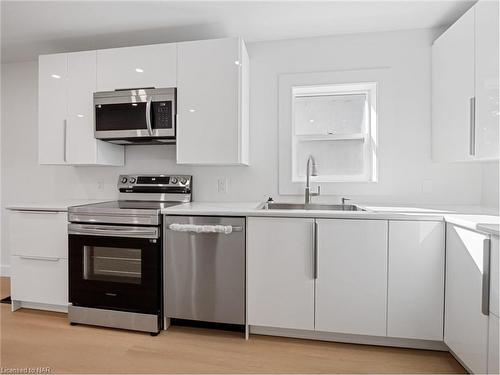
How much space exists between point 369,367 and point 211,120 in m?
1.97

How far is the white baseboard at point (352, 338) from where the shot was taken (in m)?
1.97

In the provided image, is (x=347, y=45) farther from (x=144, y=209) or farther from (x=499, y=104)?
(x=144, y=209)

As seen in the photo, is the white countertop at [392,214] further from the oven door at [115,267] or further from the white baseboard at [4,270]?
the white baseboard at [4,270]

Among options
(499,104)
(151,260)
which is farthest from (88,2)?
(499,104)

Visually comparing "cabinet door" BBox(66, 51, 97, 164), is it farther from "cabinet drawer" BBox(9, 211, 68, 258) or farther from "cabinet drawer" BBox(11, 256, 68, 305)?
"cabinet drawer" BBox(11, 256, 68, 305)

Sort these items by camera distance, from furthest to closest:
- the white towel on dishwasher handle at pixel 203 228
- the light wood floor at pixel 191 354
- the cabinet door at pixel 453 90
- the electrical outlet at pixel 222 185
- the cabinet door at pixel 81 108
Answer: the electrical outlet at pixel 222 185, the cabinet door at pixel 81 108, the white towel on dishwasher handle at pixel 203 228, the cabinet door at pixel 453 90, the light wood floor at pixel 191 354

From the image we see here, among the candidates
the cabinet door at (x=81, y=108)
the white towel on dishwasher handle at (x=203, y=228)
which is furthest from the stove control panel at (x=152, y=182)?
the white towel on dishwasher handle at (x=203, y=228)

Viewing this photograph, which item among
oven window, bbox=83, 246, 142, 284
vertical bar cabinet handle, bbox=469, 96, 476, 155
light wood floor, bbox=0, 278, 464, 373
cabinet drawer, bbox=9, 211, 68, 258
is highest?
vertical bar cabinet handle, bbox=469, 96, 476, 155

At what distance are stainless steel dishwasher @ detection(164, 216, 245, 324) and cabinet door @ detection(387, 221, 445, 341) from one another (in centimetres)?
97

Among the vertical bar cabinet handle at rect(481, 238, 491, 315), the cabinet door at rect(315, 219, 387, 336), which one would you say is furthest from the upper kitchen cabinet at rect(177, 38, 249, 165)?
the vertical bar cabinet handle at rect(481, 238, 491, 315)

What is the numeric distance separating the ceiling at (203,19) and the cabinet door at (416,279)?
1566mm

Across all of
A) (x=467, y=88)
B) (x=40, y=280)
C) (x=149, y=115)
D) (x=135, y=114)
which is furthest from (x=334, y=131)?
(x=40, y=280)

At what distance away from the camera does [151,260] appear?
2.12m

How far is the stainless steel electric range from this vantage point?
2.13 meters
